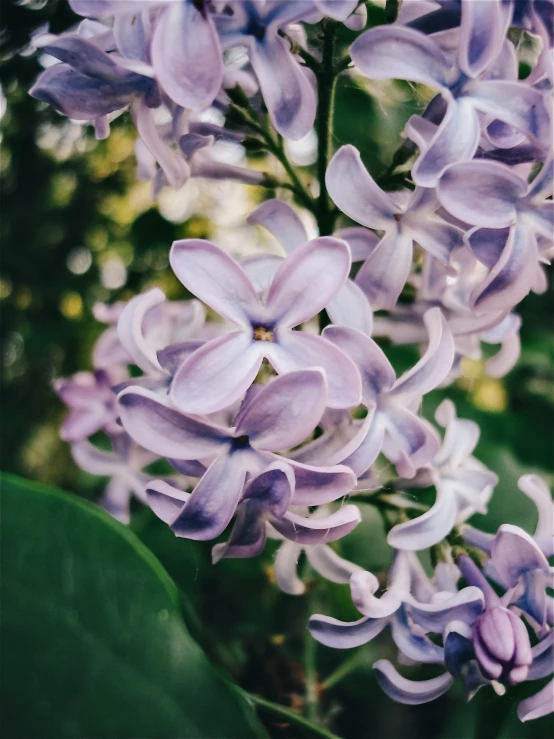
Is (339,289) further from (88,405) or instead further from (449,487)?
(88,405)

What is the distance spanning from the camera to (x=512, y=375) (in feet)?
3.69

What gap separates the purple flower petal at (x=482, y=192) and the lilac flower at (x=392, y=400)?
0.24 ft

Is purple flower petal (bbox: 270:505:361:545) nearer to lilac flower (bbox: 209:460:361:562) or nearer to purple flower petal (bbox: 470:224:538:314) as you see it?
lilac flower (bbox: 209:460:361:562)

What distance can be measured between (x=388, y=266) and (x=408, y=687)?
0.81 ft

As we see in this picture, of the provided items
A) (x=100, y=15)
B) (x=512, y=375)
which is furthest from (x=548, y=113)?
(x=512, y=375)

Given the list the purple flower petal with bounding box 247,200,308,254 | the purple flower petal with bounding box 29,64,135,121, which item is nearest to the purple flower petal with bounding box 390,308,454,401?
the purple flower petal with bounding box 247,200,308,254

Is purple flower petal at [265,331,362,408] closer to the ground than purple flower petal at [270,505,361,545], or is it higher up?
higher up

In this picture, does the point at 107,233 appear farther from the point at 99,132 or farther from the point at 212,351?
the point at 212,351

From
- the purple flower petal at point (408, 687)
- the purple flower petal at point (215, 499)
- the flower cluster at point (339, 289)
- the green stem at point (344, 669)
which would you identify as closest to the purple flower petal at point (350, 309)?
the flower cluster at point (339, 289)

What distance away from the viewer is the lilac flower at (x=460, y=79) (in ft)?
1.14

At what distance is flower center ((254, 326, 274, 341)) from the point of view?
359 millimetres

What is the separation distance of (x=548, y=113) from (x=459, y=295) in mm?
150

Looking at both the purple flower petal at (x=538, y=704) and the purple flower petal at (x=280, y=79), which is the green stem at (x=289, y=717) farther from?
the purple flower petal at (x=280, y=79)

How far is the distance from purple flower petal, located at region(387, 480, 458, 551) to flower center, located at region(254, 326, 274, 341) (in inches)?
5.6
